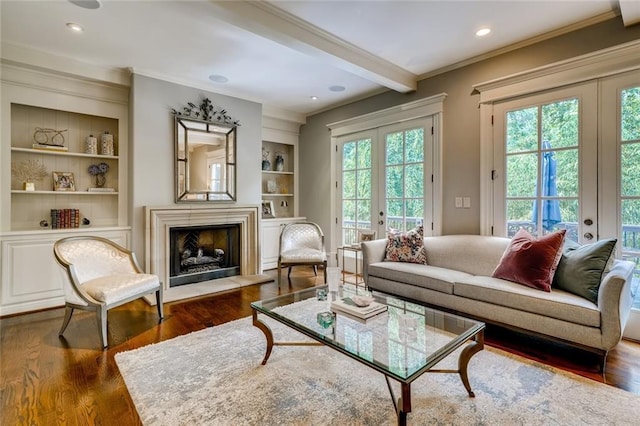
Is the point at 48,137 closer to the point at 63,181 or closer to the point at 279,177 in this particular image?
the point at 63,181

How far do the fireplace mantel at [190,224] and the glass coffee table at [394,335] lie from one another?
2224 millimetres

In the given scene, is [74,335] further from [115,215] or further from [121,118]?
[121,118]

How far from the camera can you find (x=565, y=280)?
246 centimetres

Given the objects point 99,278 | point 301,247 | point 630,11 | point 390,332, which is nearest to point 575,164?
point 630,11

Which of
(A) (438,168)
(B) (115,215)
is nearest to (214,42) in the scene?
(B) (115,215)

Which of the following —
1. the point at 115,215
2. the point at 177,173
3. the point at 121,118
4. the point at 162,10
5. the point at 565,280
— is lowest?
the point at 565,280

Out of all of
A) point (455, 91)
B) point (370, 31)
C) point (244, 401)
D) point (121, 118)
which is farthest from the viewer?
point (121, 118)

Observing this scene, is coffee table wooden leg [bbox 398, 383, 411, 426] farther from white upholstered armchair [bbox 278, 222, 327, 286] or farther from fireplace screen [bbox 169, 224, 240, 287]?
fireplace screen [bbox 169, 224, 240, 287]

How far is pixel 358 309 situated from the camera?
207 centimetres

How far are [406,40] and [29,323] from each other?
14.7ft

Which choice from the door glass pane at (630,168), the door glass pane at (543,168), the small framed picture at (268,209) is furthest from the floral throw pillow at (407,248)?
the small framed picture at (268,209)

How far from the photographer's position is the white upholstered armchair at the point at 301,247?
13.7 ft

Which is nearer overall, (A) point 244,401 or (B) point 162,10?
(A) point 244,401

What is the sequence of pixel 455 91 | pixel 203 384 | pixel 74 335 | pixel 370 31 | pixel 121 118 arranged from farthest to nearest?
pixel 121 118, pixel 455 91, pixel 370 31, pixel 74 335, pixel 203 384
